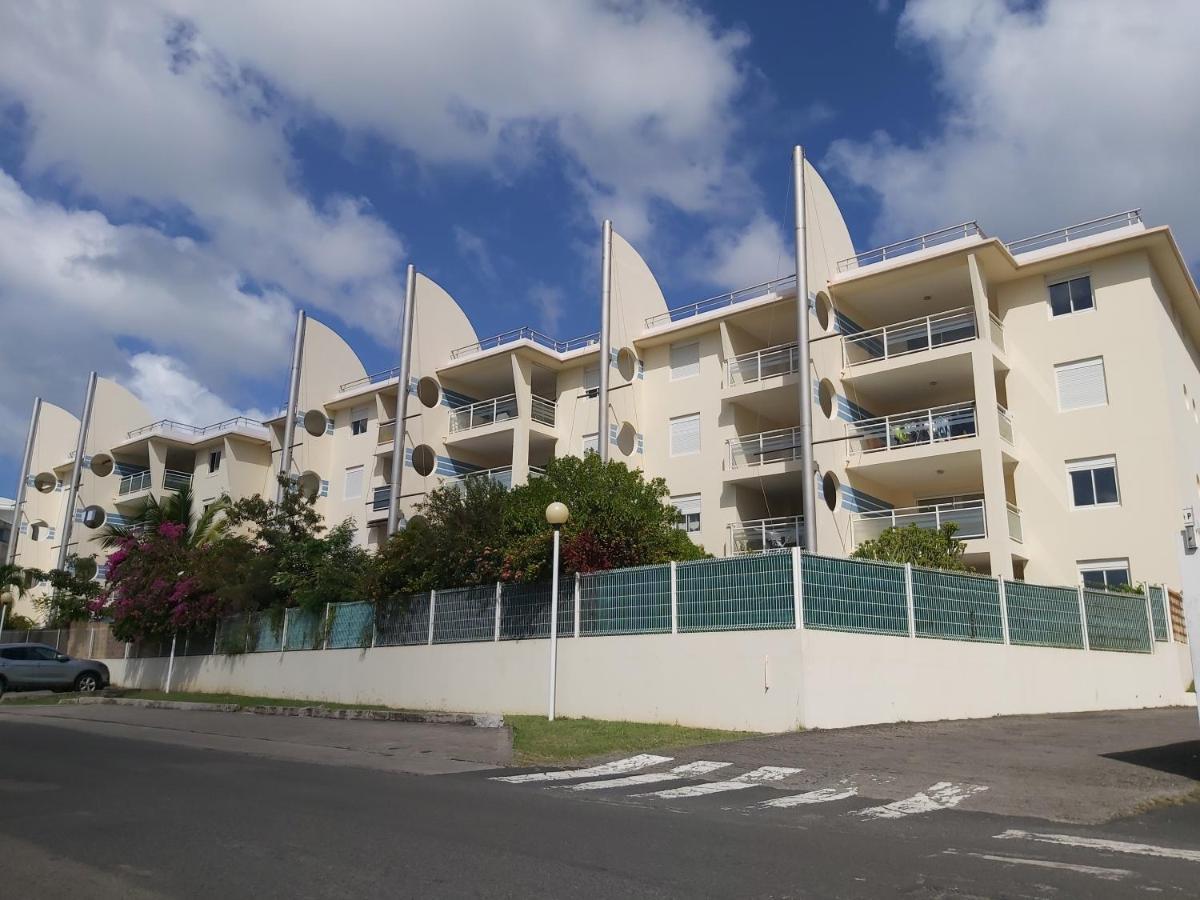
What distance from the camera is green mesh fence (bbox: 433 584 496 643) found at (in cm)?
1992

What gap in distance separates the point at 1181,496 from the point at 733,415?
12.5 meters

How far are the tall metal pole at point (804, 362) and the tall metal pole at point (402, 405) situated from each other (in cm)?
1401

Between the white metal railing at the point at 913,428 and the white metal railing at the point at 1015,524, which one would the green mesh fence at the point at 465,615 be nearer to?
the white metal railing at the point at 913,428

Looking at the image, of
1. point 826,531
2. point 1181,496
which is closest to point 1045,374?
point 1181,496

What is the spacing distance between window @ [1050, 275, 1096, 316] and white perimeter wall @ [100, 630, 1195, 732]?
9740 millimetres

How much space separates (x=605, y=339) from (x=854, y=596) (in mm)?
16953

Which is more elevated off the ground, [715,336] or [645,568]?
[715,336]

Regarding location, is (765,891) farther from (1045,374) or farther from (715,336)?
(715,336)

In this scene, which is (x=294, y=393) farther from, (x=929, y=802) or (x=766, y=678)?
(x=929, y=802)

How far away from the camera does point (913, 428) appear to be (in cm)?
2786

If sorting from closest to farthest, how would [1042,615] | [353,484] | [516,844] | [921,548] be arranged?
1. [516,844]
2. [1042,615]
3. [921,548]
4. [353,484]

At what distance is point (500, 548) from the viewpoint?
64.5 ft

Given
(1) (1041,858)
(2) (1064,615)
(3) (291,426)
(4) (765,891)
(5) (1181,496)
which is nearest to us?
(4) (765,891)

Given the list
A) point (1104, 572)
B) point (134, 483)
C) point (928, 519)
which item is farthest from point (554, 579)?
point (134, 483)
